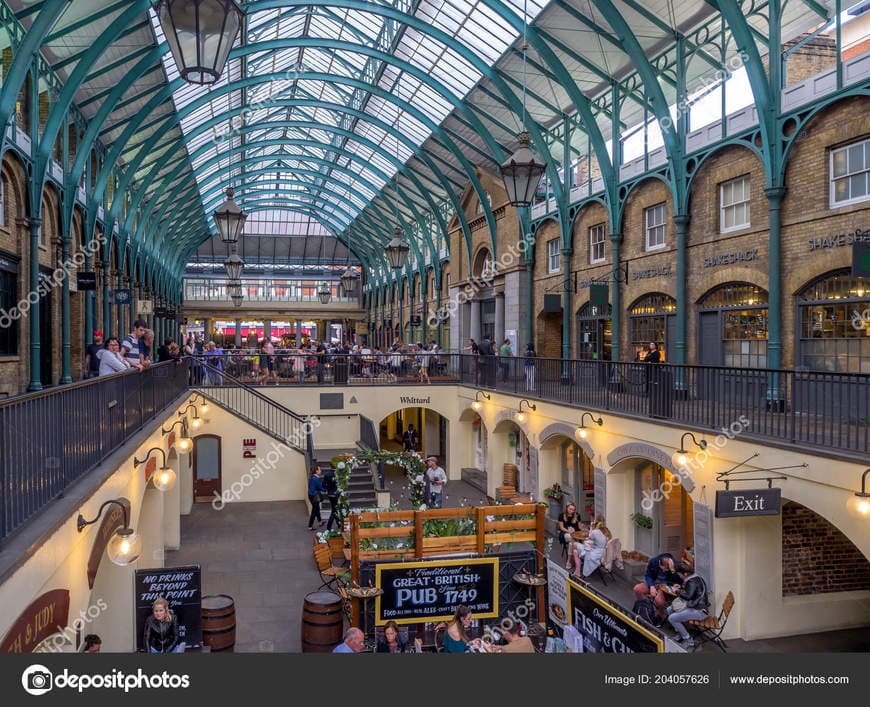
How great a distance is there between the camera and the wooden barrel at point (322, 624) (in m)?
10.8

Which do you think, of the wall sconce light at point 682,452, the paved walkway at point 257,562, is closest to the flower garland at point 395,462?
the paved walkway at point 257,562

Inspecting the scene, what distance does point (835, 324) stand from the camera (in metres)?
13.4

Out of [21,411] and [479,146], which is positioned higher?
[479,146]

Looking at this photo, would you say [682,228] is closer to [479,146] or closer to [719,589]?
[719,589]

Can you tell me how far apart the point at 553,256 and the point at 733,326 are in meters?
9.57

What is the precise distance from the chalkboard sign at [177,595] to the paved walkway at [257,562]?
135 cm

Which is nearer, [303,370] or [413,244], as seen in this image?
[303,370]

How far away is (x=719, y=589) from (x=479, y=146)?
2098 centimetres

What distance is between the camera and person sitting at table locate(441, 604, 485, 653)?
28.9 ft

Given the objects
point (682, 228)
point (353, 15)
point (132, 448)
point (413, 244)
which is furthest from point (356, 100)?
point (132, 448)

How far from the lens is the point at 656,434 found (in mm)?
13945

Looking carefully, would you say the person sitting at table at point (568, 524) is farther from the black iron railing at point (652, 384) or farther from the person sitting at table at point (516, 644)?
the person sitting at table at point (516, 644)

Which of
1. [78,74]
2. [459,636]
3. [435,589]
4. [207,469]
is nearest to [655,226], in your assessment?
[435,589]

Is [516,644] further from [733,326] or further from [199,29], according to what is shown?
[733,326]
